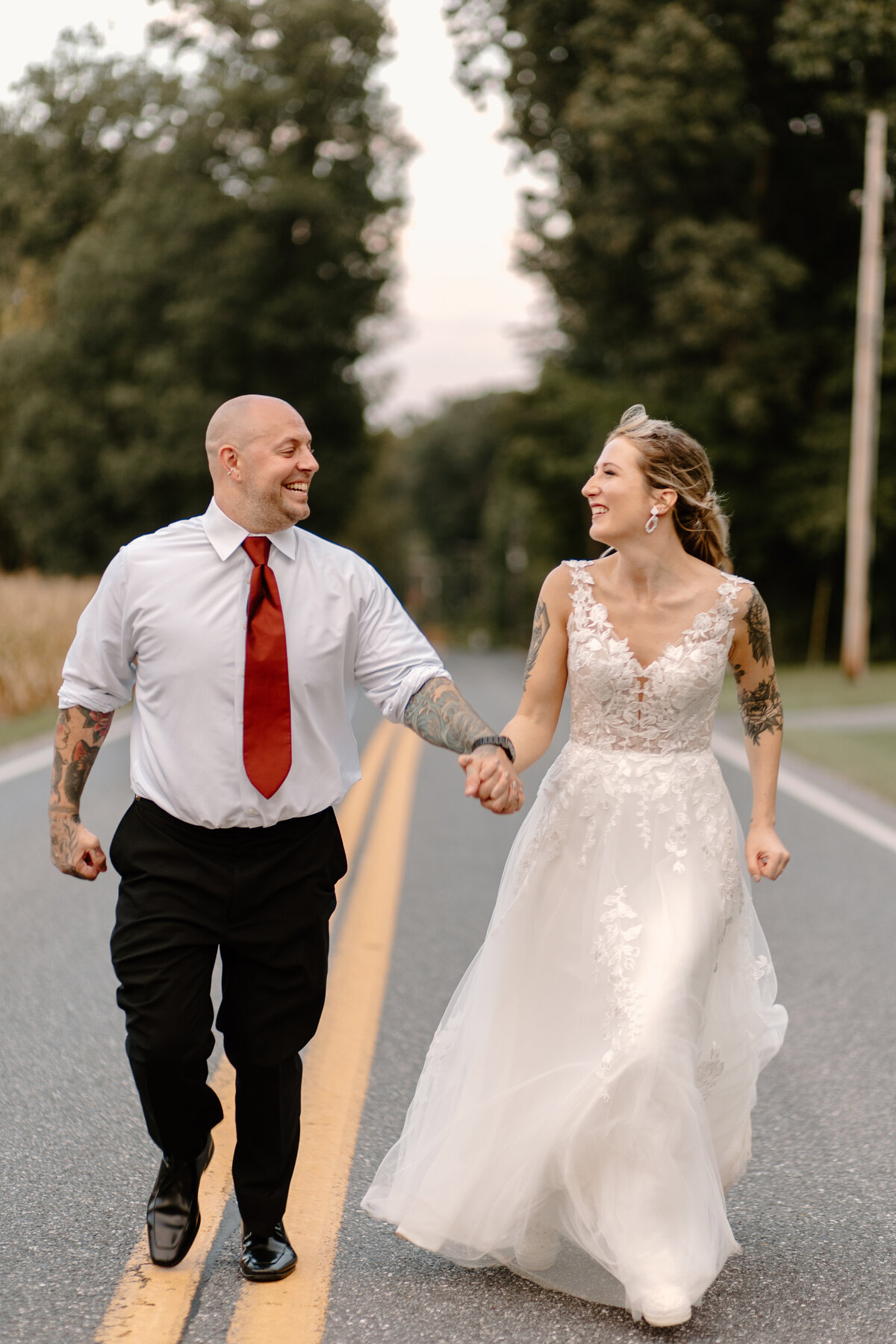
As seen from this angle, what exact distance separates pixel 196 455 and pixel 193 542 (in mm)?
34970

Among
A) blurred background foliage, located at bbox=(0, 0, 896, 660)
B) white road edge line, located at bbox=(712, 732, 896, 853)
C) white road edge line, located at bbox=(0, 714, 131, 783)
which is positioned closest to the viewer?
white road edge line, located at bbox=(712, 732, 896, 853)

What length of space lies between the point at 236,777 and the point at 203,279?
3688 centimetres

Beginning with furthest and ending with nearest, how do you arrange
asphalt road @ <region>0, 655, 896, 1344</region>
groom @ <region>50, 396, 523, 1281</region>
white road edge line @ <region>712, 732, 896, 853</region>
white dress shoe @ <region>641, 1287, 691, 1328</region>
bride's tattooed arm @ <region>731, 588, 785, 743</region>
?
white road edge line @ <region>712, 732, 896, 853</region> < bride's tattooed arm @ <region>731, 588, 785, 743</region> < groom @ <region>50, 396, 523, 1281</region> < asphalt road @ <region>0, 655, 896, 1344</region> < white dress shoe @ <region>641, 1287, 691, 1328</region>

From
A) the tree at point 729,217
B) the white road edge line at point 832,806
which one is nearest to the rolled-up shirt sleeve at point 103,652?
the white road edge line at point 832,806

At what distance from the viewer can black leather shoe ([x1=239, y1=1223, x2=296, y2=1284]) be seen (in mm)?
3125

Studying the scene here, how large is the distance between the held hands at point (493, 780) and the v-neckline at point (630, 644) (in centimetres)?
46

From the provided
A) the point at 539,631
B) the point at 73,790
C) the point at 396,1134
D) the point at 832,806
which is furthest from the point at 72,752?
the point at 832,806

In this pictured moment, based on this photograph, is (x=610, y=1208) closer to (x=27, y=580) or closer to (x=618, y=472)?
(x=618, y=472)

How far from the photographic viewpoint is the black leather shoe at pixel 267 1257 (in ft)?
10.3

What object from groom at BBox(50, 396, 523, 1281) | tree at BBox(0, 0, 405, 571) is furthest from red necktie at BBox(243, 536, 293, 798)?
tree at BBox(0, 0, 405, 571)

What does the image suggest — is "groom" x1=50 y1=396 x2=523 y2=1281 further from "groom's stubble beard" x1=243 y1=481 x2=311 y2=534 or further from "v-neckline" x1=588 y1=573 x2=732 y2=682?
"v-neckline" x1=588 y1=573 x2=732 y2=682

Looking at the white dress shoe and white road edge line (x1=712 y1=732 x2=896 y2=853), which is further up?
the white dress shoe

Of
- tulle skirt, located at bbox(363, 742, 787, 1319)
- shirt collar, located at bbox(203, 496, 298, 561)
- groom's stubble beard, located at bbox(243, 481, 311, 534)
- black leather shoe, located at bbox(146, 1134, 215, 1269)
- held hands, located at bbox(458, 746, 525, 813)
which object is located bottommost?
black leather shoe, located at bbox(146, 1134, 215, 1269)

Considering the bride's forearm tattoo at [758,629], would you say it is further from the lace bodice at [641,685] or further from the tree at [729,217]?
the tree at [729,217]
